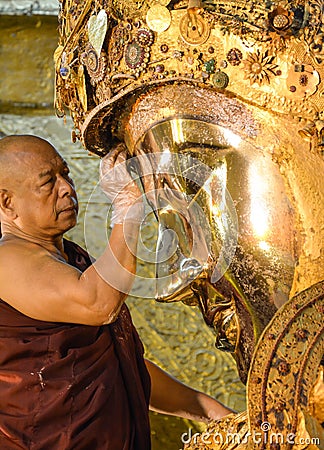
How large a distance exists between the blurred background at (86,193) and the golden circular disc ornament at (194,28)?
90 cm

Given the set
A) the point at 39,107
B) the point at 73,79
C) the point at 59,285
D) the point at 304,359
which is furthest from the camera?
the point at 39,107

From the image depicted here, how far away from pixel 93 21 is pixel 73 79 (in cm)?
→ 11

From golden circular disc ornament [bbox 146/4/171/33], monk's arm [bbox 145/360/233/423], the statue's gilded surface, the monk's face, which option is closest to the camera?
the statue's gilded surface

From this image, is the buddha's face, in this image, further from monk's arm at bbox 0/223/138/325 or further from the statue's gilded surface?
monk's arm at bbox 0/223/138/325

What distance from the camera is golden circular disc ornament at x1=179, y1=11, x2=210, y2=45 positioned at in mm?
1543

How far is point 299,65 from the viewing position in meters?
1.49

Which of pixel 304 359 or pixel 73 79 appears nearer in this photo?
pixel 304 359

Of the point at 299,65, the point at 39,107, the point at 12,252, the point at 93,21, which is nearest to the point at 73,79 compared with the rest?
the point at 93,21

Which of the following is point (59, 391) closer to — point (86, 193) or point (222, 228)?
point (222, 228)

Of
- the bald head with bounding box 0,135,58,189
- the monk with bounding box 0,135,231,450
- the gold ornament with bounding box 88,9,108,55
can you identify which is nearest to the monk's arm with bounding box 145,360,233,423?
the monk with bounding box 0,135,231,450

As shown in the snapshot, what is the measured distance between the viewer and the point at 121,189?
5.48ft

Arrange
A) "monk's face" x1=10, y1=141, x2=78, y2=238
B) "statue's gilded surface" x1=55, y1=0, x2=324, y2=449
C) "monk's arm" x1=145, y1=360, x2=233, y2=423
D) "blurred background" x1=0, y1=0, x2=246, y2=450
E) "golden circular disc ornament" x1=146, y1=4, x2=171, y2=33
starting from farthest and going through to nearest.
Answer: "blurred background" x1=0, y1=0, x2=246, y2=450 < "monk's arm" x1=145, y1=360, x2=233, y2=423 < "monk's face" x1=10, y1=141, x2=78, y2=238 < "golden circular disc ornament" x1=146, y1=4, x2=171, y2=33 < "statue's gilded surface" x1=55, y1=0, x2=324, y2=449

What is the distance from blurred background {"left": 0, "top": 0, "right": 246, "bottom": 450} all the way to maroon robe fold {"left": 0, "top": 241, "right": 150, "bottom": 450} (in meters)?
0.74

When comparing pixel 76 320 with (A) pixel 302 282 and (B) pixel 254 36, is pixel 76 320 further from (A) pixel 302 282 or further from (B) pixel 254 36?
(B) pixel 254 36
